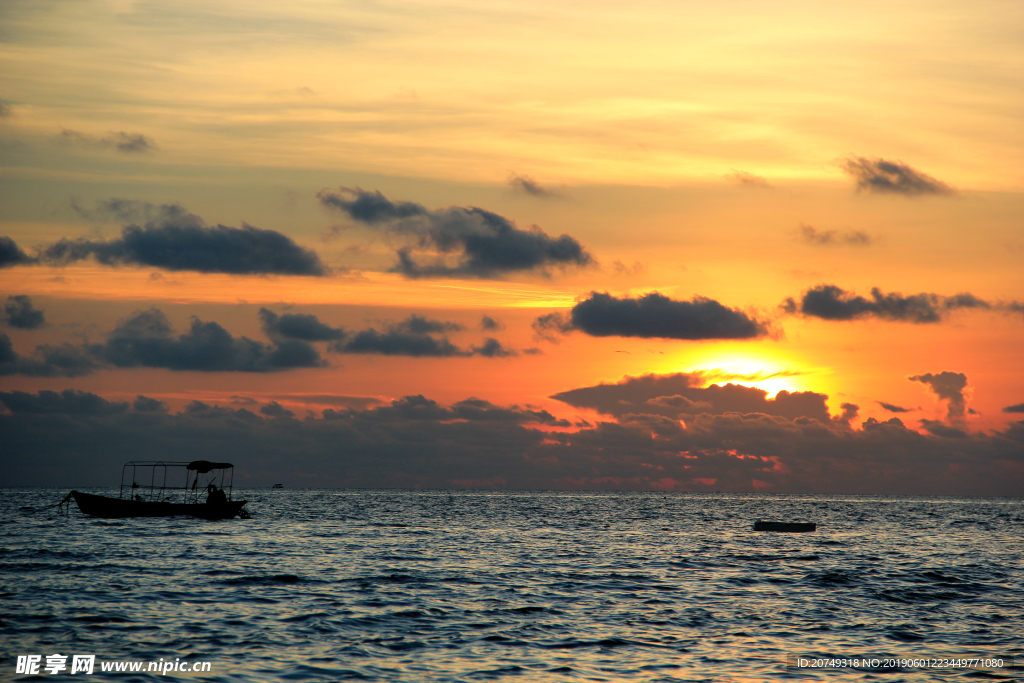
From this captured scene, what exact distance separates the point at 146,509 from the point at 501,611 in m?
67.4

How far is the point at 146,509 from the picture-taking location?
308ft

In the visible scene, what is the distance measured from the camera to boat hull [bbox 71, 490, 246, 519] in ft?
305

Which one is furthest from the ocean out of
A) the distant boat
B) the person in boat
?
the distant boat

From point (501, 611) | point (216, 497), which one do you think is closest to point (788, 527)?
point (216, 497)

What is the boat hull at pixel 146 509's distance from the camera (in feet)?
305

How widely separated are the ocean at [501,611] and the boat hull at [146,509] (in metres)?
19.6

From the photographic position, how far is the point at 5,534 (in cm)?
7881

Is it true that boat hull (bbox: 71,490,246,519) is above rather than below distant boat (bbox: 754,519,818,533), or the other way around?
below

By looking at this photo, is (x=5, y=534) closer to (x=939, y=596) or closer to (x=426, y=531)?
(x=426, y=531)

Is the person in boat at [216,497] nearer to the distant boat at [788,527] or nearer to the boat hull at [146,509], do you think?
the boat hull at [146,509]

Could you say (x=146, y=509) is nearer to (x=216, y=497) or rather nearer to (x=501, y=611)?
(x=216, y=497)

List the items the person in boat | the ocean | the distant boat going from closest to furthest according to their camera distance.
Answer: the ocean < the person in boat < the distant boat

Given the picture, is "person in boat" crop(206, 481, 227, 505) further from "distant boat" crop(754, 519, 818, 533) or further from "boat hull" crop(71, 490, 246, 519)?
"distant boat" crop(754, 519, 818, 533)

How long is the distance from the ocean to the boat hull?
19557mm
